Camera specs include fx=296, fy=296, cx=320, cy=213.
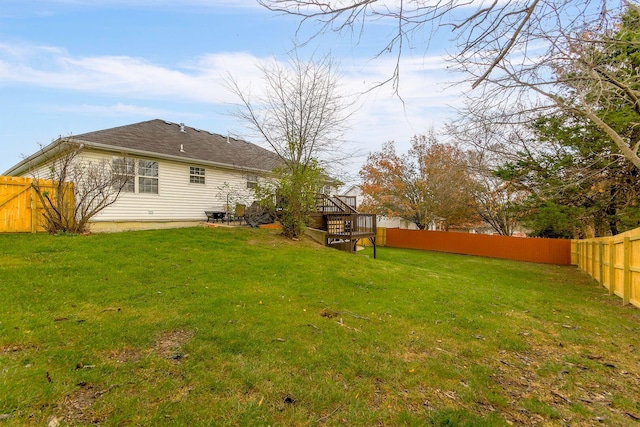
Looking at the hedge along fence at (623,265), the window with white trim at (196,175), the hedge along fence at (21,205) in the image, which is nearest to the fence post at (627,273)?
the hedge along fence at (623,265)

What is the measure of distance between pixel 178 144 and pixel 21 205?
5.77m

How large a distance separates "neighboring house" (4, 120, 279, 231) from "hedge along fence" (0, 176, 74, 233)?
1298 millimetres

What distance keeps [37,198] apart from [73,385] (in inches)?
351

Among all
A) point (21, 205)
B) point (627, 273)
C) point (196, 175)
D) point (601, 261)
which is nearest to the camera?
point (627, 273)

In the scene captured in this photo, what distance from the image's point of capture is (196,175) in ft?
40.8

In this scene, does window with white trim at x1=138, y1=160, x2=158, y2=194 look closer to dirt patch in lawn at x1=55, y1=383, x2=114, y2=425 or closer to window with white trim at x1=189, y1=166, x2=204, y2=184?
window with white trim at x1=189, y1=166, x2=204, y2=184

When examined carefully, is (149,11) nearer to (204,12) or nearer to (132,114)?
(204,12)

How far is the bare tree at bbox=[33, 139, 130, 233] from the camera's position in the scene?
26.3ft

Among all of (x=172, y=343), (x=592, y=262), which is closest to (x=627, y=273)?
(x=592, y=262)

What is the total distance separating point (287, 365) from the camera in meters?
2.72

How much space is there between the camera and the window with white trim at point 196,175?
1227 centimetres

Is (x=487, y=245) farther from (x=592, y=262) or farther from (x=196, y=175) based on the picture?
(x=196, y=175)

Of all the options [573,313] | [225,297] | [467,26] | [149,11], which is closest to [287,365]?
[225,297]

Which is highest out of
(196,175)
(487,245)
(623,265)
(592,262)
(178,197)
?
(196,175)
